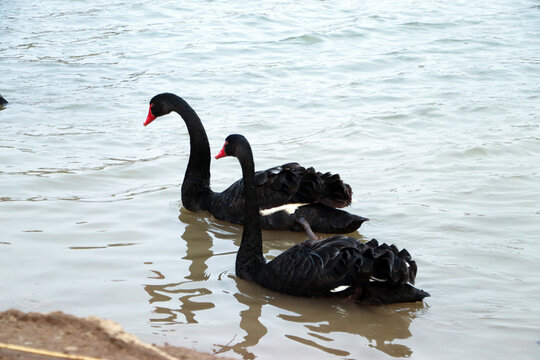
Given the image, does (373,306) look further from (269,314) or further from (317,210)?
(317,210)

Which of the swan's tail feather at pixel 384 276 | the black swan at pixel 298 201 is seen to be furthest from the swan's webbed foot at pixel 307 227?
the swan's tail feather at pixel 384 276

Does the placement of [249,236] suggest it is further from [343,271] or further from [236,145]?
[343,271]

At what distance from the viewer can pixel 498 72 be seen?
10008 mm

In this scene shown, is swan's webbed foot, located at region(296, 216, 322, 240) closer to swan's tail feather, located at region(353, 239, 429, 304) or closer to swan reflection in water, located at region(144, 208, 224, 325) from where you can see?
swan reflection in water, located at region(144, 208, 224, 325)

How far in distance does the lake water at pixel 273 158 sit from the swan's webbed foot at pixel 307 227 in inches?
6.5

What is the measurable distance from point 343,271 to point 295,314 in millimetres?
355

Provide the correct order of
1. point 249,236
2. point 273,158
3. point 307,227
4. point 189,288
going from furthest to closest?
1. point 273,158
2. point 307,227
3. point 249,236
4. point 189,288

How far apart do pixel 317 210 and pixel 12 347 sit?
9.74 feet

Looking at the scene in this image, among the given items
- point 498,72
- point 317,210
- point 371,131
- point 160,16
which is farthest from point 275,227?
point 160,16

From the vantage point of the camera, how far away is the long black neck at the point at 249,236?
15.4 ft

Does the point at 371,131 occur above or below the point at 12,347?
above

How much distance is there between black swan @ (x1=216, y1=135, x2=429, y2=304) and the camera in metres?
4.16

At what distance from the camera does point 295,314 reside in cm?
432

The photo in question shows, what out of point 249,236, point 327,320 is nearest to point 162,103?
point 249,236
